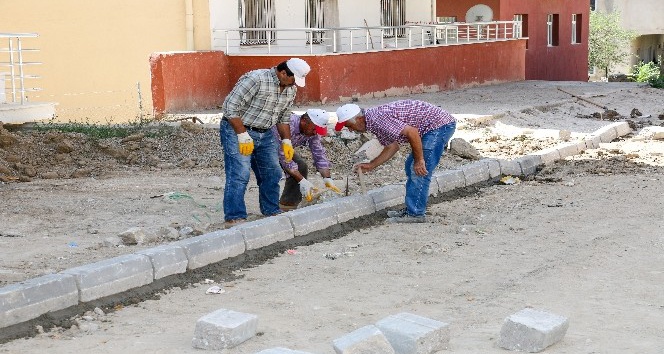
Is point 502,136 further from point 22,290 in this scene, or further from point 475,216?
point 22,290

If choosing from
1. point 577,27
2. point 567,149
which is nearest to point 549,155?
point 567,149

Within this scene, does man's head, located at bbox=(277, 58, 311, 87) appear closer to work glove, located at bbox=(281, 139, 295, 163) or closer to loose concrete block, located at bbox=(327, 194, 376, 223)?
work glove, located at bbox=(281, 139, 295, 163)

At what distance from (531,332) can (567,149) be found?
878cm

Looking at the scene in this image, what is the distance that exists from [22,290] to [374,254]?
286cm

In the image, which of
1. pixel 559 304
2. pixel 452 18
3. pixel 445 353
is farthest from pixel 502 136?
pixel 452 18

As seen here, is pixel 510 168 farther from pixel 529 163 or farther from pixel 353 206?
pixel 353 206

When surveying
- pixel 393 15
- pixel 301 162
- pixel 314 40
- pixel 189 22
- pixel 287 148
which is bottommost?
pixel 301 162

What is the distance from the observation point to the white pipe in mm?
20156

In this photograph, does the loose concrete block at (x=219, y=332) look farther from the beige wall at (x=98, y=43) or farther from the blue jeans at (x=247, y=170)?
the beige wall at (x=98, y=43)

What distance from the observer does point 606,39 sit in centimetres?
4359

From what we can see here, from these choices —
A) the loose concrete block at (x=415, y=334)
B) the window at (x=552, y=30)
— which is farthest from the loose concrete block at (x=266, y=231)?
the window at (x=552, y=30)

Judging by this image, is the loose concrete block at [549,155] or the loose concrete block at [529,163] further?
the loose concrete block at [549,155]

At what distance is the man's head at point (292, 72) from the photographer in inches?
328

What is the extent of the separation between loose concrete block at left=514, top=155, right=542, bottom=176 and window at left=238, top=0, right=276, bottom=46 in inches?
374
